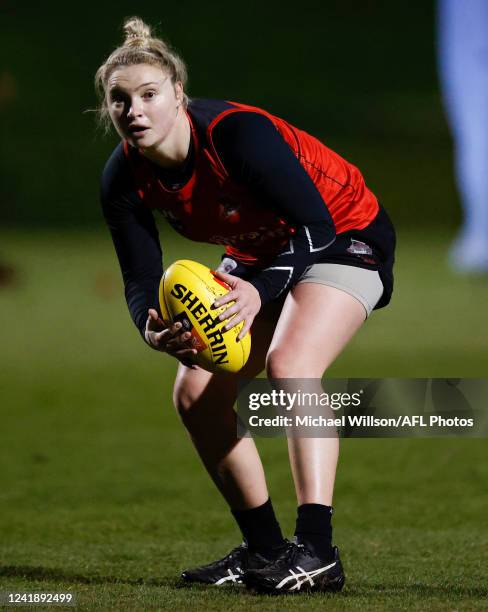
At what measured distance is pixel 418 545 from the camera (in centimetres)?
500

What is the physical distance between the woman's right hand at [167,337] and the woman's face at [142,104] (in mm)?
554

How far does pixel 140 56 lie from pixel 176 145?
0.99ft

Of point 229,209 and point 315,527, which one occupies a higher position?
point 229,209

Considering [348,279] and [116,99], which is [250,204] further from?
[116,99]

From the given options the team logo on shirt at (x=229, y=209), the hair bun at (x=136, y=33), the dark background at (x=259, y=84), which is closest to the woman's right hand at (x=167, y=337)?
the team logo on shirt at (x=229, y=209)

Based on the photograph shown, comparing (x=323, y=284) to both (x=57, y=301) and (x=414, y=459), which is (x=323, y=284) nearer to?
(x=414, y=459)

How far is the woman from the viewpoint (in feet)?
13.0

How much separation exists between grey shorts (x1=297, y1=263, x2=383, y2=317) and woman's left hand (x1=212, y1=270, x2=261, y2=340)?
302 millimetres

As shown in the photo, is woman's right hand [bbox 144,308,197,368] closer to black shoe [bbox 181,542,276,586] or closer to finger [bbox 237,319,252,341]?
finger [bbox 237,319,252,341]

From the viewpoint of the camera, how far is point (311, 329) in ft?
13.2

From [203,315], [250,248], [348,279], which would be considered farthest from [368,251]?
[203,315]

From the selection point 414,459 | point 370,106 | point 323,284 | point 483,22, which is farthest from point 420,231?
point 323,284

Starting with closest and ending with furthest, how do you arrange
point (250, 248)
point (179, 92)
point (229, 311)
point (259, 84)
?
point (229, 311), point (179, 92), point (250, 248), point (259, 84)

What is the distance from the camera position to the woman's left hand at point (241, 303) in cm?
391
